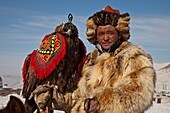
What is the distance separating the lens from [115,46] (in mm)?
3053

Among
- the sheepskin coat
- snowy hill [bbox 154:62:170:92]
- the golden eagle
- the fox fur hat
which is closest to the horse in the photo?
the sheepskin coat

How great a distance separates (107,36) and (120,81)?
514 mm

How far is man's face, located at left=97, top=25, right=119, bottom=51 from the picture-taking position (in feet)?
10.1

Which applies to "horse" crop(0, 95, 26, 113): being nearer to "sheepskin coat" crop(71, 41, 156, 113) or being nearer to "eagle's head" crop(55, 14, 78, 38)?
"sheepskin coat" crop(71, 41, 156, 113)

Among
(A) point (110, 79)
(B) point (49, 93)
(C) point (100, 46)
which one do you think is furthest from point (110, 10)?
(B) point (49, 93)

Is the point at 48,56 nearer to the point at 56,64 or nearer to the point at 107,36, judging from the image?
the point at 56,64

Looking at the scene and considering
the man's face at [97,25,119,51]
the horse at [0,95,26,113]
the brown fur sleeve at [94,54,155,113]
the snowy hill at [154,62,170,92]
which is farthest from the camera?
the snowy hill at [154,62,170,92]

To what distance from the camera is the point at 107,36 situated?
10.1 feet

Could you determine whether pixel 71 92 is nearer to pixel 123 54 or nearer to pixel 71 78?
pixel 71 78

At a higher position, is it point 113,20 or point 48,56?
point 113,20

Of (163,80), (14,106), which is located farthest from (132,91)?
(163,80)

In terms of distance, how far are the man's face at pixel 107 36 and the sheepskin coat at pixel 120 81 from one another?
8 centimetres

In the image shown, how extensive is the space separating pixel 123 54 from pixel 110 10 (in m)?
0.53

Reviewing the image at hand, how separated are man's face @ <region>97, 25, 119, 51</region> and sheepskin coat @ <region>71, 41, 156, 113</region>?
8cm
